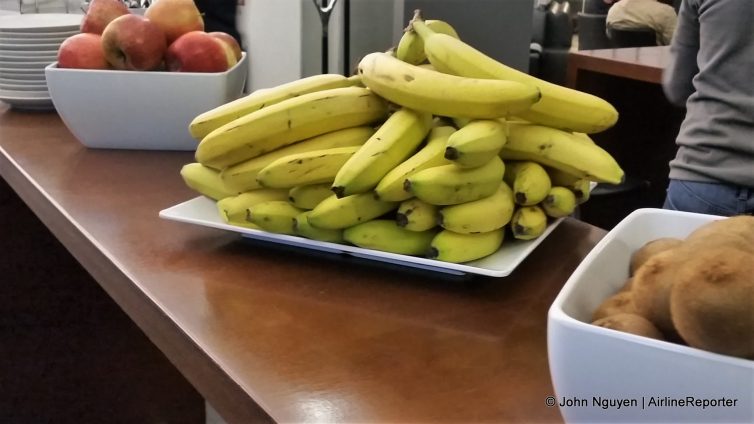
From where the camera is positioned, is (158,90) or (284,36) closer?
(158,90)

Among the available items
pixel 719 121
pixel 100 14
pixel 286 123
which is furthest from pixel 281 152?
pixel 719 121

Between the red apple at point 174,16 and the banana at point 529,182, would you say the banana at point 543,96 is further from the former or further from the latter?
A: the red apple at point 174,16

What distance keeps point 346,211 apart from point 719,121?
2.98ft

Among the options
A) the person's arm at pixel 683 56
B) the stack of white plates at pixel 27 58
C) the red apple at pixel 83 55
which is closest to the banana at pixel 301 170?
the red apple at pixel 83 55

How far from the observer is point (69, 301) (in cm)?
138

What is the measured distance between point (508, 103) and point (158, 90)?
0.58 meters

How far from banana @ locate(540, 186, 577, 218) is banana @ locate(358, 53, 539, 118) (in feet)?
0.29

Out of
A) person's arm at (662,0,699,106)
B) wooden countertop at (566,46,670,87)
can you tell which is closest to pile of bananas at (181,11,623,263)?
person's arm at (662,0,699,106)

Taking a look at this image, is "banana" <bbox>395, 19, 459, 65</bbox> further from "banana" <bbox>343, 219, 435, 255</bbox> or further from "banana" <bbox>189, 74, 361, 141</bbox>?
"banana" <bbox>343, 219, 435, 255</bbox>

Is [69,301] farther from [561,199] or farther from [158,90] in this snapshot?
[561,199]

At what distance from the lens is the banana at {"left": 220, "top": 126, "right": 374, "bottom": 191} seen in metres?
0.71

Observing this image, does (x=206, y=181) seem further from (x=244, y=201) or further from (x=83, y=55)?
(x=83, y=55)

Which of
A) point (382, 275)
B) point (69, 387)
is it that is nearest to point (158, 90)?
point (382, 275)

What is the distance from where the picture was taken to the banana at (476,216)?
62 centimetres
